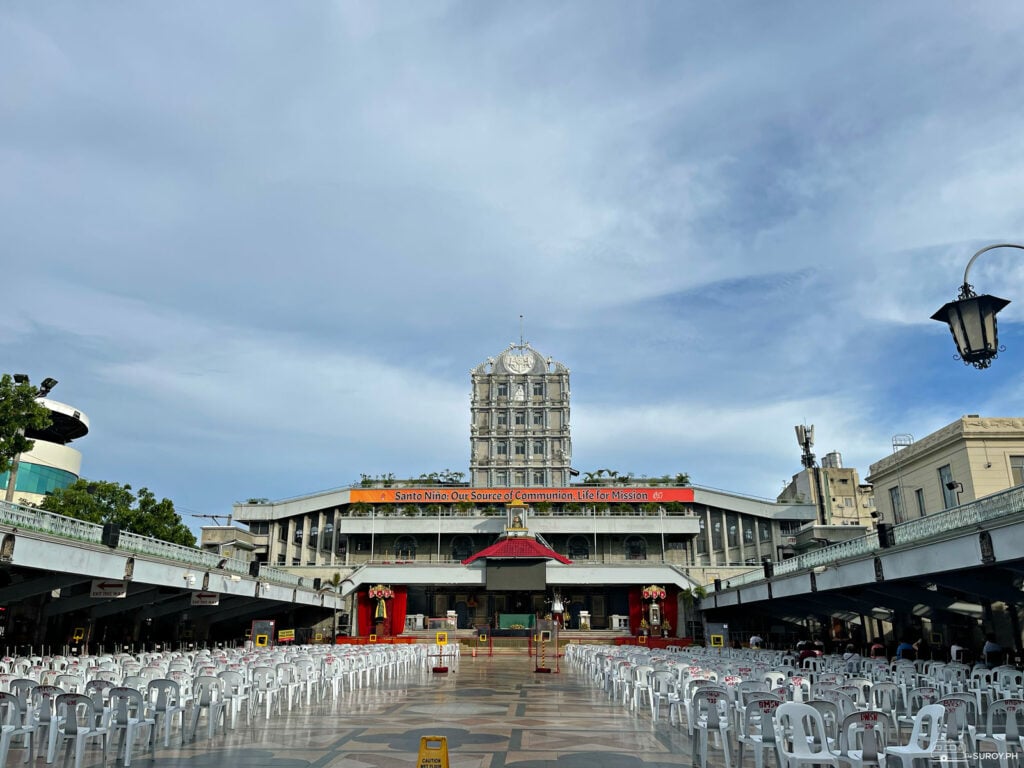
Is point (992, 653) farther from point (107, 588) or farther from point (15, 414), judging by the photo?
point (15, 414)

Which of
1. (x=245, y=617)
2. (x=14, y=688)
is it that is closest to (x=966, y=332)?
(x=14, y=688)

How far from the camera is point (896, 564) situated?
21.4m

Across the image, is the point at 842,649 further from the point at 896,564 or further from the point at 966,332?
the point at 966,332

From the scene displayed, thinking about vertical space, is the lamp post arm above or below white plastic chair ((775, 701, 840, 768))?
above

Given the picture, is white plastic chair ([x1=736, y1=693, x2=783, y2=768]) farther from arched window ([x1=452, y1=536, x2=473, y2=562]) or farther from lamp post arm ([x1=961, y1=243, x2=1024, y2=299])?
arched window ([x1=452, y1=536, x2=473, y2=562])

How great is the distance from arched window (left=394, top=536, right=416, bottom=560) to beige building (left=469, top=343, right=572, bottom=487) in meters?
11.7

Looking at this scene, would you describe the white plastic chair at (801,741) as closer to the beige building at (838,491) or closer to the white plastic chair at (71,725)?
the white plastic chair at (71,725)

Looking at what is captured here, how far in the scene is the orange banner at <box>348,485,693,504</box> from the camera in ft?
207

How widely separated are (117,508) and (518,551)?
83.0 ft

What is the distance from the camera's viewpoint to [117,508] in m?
39.8

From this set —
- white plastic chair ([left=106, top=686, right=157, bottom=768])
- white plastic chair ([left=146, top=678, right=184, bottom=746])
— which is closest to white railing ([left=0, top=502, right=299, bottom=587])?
white plastic chair ([left=146, top=678, right=184, bottom=746])

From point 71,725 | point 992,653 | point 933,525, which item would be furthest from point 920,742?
point 992,653

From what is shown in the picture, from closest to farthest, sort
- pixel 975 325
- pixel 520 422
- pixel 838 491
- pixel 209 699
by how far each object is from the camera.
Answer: pixel 975 325, pixel 209 699, pixel 838 491, pixel 520 422

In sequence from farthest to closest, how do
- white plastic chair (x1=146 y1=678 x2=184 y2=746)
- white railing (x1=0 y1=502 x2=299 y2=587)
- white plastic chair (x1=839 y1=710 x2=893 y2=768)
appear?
1. white railing (x1=0 y1=502 x2=299 y2=587)
2. white plastic chair (x1=146 y1=678 x2=184 y2=746)
3. white plastic chair (x1=839 y1=710 x2=893 y2=768)
